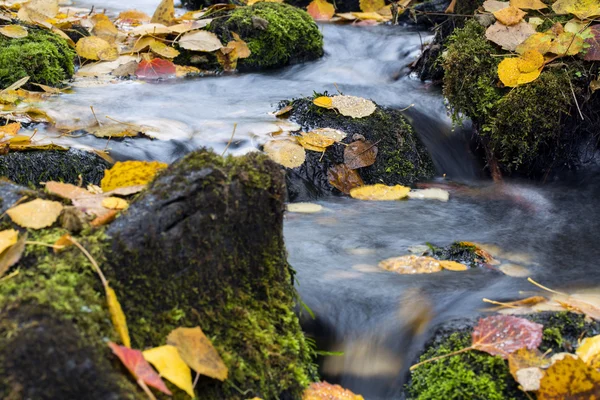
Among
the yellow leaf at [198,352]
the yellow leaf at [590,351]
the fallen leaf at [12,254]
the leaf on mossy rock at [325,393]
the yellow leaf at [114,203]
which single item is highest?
the yellow leaf at [114,203]

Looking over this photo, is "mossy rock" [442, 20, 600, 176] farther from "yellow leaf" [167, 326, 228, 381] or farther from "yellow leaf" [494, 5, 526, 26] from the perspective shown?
"yellow leaf" [167, 326, 228, 381]

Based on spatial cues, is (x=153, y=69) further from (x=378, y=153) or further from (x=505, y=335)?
(x=505, y=335)

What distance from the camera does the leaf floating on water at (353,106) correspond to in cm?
439

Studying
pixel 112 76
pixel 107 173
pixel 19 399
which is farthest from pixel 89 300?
pixel 112 76

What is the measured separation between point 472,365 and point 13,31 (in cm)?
415

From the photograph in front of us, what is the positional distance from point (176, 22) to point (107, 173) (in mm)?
4314

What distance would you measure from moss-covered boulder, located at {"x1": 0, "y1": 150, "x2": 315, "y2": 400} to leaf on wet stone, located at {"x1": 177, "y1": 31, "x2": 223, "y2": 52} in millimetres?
3944

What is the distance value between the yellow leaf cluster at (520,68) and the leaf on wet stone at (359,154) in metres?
0.87

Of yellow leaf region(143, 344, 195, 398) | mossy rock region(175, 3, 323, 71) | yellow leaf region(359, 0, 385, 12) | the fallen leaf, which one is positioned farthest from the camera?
yellow leaf region(359, 0, 385, 12)

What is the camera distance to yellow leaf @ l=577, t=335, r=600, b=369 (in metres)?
2.12

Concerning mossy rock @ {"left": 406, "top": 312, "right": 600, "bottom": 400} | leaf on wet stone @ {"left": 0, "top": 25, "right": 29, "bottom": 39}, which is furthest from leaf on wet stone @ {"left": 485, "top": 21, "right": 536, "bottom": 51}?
leaf on wet stone @ {"left": 0, "top": 25, "right": 29, "bottom": 39}

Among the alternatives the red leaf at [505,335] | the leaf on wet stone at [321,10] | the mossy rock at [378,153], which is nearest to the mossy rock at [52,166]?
the mossy rock at [378,153]

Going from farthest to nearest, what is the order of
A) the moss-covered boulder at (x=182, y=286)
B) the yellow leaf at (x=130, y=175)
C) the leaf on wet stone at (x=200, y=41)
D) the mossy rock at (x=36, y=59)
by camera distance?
the leaf on wet stone at (x=200, y=41), the mossy rock at (x=36, y=59), the yellow leaf at (x=130, y=175), the moss-covered boulder at (x=182, y=286)

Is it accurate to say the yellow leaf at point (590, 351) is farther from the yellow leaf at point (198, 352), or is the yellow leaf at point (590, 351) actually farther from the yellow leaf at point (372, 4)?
the yellow leaf at point (372, 4)
